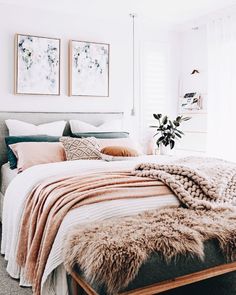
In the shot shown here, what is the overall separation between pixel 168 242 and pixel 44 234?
2.70 feet

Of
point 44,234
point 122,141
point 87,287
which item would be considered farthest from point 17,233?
point 122,141

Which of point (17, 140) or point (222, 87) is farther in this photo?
point (222, 87)

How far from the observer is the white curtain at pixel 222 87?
4.44 metres

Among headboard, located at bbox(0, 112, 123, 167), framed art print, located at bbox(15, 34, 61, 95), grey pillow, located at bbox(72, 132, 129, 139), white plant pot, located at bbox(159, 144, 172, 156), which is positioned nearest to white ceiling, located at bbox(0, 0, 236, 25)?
framed art print, located at bbox(15, 34, 61, 95)

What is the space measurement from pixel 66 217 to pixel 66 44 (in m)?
2.92

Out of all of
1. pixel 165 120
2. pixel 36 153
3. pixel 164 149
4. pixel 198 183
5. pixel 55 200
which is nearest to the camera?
pixel 55 200

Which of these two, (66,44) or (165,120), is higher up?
(66,44)

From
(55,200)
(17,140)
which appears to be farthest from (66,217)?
(17,140)

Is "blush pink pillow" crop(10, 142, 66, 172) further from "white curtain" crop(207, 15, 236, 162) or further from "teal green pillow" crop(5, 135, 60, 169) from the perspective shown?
"white curtain" crop(207, 15, 236, 162)

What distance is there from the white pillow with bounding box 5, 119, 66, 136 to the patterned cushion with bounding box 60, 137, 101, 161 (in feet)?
1.41

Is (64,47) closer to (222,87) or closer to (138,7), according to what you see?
(138,7)

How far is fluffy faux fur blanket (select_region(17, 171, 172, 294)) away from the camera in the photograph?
2137 millimetres

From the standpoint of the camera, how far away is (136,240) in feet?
5.80

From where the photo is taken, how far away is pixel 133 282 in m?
1.70
